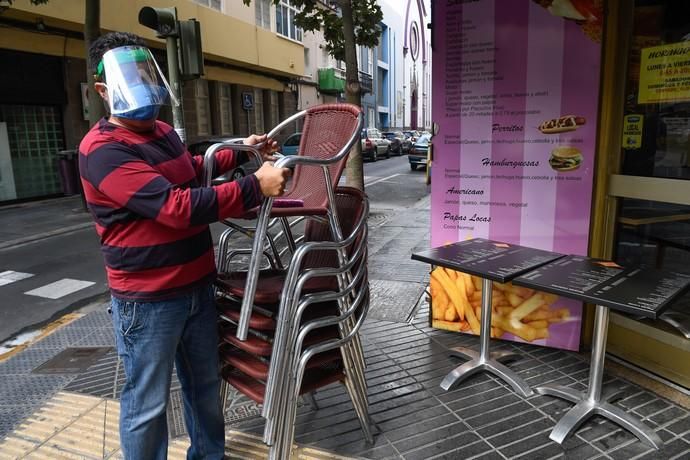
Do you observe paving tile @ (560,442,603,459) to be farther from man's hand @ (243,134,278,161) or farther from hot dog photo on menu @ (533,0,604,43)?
hot dog photo on menu @ (533,0,604,43)

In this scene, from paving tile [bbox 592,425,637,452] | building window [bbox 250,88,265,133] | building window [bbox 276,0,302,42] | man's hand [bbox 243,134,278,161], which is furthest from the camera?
building window [bbox 250,88,265,133]

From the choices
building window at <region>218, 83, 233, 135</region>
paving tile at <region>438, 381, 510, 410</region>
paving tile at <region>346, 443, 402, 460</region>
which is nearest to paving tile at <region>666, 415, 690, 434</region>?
paving tile at <region>438, 381, 510, 410</region>

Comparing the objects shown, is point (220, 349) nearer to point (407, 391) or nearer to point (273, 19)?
point (407, 391)

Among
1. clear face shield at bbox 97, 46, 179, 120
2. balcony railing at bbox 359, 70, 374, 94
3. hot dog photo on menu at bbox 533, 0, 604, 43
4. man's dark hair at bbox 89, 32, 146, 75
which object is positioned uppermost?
balcony railing at bbox 359, 70, 374, 94

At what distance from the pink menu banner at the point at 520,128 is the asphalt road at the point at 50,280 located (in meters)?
3.95

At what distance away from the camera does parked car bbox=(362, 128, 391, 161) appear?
75.4ft

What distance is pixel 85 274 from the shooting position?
21.3 ft

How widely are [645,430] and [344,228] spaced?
1.83m

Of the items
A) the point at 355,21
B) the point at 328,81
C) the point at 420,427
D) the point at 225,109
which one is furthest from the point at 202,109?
the point at 420,427

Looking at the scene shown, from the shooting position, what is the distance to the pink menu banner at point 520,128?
3305mm

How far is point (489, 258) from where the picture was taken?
301 centimetres

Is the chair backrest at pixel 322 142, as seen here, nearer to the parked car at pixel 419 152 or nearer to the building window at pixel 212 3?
the parked car at pixel 419 152

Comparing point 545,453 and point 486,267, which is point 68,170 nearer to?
point 486,267

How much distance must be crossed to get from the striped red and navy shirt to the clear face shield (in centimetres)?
9
